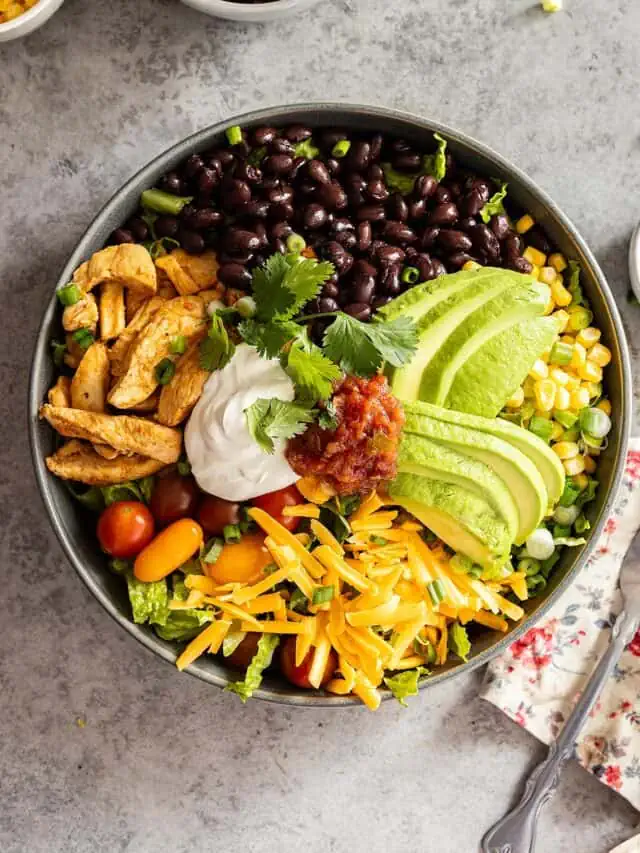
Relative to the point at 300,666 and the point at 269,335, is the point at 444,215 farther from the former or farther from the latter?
the point at 300,666

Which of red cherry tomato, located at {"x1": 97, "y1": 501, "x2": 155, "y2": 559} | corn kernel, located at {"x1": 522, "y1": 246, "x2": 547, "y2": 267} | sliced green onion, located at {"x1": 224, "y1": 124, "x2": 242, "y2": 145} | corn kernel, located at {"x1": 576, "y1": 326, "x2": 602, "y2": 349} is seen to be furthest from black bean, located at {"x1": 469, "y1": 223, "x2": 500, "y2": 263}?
red cherry tomato, located at {"x1": 97, "y1": 501, "x2": 155, "y2": 559}

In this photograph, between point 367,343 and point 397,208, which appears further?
point 397,208

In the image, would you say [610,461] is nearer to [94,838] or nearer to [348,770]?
[348,770]

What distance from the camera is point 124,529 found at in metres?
3.23

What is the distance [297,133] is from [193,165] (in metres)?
0.39

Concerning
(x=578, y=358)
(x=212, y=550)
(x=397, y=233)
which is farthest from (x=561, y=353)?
(x=212, y=550)

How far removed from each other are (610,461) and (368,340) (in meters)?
1.05

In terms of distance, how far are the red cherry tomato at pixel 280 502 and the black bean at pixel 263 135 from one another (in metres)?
1.21

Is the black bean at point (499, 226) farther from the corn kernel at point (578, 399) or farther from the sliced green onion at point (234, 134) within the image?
the sliced green onion at point (234, 134)

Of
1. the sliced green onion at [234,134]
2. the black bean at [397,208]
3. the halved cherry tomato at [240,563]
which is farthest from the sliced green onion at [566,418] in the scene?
the sliced green onion at [234,134]

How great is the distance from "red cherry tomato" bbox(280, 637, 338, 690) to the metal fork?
0.99 meters

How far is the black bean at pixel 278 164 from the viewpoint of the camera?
331cm

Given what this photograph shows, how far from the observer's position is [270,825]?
3705 millimetres

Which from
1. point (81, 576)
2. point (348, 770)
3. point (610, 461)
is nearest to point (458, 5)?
point (610, 461)
